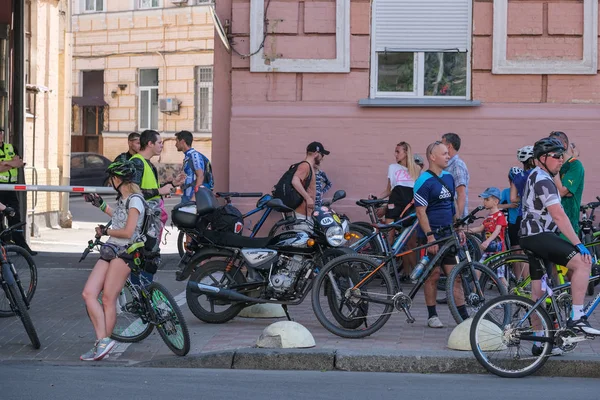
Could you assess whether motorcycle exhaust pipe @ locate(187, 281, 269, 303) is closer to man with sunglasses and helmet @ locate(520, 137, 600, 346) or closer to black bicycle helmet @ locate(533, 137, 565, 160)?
man with sunglasses and helmet @ locate(520, 137, 600, 346)

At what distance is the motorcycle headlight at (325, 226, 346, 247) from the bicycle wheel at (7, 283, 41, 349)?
2.57m

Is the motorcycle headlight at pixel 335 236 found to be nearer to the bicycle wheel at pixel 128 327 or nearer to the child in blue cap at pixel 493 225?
the bicycle wheel at pixel 128 327

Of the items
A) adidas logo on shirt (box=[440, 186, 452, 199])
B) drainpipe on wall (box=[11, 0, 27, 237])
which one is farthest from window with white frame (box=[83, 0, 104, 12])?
adidas logo on shirt (box=[440, 186, 452, 199])

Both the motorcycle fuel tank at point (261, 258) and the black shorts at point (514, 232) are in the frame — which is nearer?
the motorcycle fuel tank at point (261, 258)

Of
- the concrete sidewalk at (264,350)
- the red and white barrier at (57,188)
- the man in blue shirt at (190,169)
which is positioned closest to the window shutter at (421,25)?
the man in blue shirt at (190,169)

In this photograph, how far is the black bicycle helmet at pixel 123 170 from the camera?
886cm

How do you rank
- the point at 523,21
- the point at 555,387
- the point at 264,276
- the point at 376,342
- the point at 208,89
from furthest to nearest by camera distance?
the point at 208,89, the point at 523,21, the point at 264,276, the point at 376,342, the point at 555,387

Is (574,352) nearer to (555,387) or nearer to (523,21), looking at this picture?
(555,387)

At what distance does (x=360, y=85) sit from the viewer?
14172 millimetres

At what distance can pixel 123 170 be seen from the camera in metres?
8.88

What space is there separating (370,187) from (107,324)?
19.4 ft

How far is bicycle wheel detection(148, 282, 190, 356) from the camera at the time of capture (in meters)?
8.80

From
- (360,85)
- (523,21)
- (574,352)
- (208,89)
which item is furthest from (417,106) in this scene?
(208,89)

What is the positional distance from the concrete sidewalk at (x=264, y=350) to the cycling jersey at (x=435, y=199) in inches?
37.7
